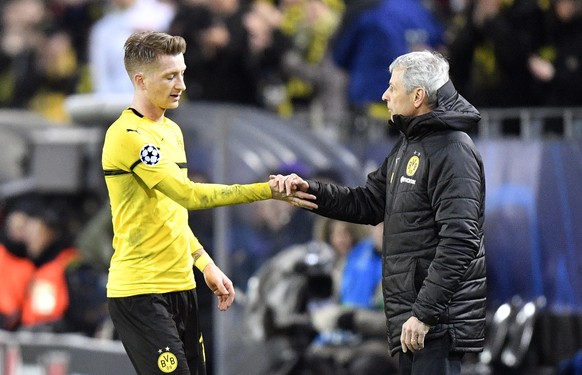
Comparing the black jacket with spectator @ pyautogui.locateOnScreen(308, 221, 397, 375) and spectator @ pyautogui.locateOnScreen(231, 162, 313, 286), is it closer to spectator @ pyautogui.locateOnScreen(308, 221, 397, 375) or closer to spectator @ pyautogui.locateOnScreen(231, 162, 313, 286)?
spectator @ pyautogui.locateOnScreen(308, 221, 397, 375)

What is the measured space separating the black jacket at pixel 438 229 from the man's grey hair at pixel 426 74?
0.12 feet

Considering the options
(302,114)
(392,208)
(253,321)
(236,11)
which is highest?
(236,11)

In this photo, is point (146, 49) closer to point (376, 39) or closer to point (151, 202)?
point (151, 202)

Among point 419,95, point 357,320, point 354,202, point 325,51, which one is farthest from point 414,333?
point 325,51

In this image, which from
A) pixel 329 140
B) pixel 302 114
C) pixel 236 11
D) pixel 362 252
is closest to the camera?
pixel 362 252

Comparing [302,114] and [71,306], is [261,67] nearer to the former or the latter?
[302,114]

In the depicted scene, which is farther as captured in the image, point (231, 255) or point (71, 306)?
point (71, 306)

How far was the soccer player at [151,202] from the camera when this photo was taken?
249 inches

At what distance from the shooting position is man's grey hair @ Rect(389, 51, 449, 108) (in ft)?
20.8

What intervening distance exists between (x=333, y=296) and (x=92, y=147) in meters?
2.73

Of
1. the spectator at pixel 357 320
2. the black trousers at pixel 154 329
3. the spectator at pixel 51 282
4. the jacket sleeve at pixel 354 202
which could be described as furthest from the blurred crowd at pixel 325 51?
the black trousers at pixel 154 329

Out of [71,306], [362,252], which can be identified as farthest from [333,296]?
[71,306]

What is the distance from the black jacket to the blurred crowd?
152 inches

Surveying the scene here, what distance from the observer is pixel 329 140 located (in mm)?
10867
